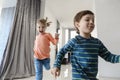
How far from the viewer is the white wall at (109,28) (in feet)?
7.19

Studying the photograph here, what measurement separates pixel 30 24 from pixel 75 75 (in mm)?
2533

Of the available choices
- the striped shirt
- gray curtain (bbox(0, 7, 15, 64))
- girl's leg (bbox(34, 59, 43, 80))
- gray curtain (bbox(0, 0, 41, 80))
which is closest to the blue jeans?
girl's leg (bbox(34, 59, 43, 80))

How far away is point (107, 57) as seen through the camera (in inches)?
38.7

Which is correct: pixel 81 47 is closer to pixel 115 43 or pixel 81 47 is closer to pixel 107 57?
pixel 107 57

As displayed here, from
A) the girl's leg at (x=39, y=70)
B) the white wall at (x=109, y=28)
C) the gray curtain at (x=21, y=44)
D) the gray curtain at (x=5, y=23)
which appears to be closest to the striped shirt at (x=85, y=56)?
the girl's leg at (x=39, y=70)

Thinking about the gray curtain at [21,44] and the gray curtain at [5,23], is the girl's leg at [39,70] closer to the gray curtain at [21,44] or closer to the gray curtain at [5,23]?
the gray curtain at [21,44]

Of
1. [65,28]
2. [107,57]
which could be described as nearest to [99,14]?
Result: [107,57]

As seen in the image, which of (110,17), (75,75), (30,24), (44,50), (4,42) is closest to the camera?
(75,75)

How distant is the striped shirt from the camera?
3.01ft

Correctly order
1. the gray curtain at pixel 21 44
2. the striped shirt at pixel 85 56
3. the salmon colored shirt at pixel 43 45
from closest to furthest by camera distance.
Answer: the striped shirt at pixel 85 56, the salmon colored shirt at pixel 43 45, the gray curtain at pixel 21 44

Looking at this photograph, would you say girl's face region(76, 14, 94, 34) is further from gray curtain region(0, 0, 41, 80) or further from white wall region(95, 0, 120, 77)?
gray curtain region(0, 0, 41, 80)

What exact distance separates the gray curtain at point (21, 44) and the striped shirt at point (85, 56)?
1782 mm

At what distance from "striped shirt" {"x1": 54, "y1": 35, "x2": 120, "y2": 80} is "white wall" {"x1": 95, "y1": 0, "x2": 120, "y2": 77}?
130 centimetres

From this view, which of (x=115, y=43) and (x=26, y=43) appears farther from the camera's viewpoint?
(x=26, y=43)
